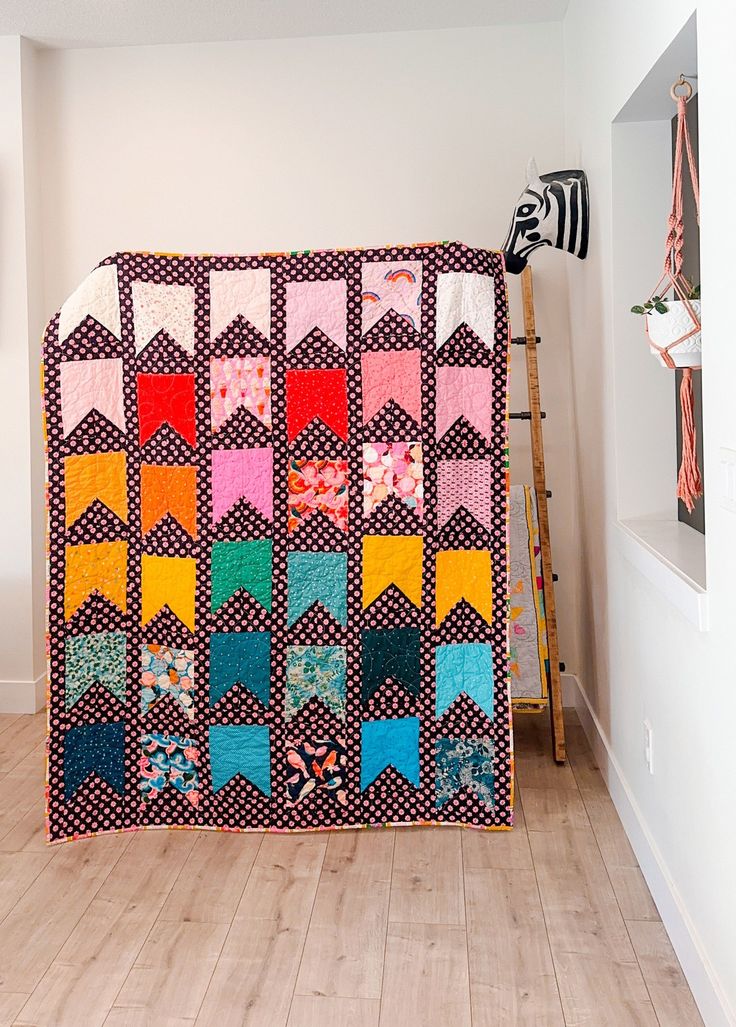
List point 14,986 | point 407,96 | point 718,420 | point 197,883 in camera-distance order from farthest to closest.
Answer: point 407,96, point 197,883, point 14,986, point 718,420

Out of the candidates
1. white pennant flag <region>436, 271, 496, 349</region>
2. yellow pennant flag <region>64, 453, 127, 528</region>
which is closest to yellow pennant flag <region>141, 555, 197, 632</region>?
yellow pennant flag <region>64, 453, 127, 528</region>

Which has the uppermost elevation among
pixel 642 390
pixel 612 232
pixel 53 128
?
pixel 53 128

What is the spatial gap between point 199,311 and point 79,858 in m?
1.52

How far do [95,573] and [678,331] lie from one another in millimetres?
1672

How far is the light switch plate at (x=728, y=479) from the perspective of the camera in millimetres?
1630

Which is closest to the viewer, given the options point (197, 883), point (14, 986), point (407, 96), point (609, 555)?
point (14, 986)

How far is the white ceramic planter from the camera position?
6.70 feet

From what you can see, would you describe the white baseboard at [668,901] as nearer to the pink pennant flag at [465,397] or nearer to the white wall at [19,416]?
the pink pennant flag at [465,397]

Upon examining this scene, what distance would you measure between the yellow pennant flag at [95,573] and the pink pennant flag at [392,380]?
0.81 metres

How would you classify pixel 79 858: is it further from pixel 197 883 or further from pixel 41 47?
pixel 41 47

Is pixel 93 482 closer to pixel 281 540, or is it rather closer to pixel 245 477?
pixel 245 477

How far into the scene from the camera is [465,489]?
8.82ft

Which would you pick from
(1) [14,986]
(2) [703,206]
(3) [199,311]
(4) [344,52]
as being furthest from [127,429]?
(4) [344,52]

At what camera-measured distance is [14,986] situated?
2.00m
